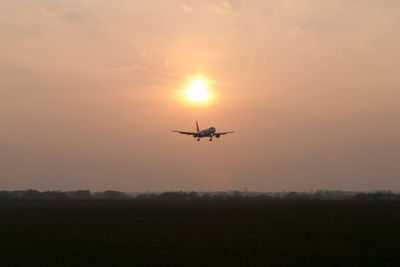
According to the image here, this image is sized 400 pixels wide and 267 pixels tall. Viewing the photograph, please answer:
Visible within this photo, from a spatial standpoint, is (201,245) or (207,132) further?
(207,132)

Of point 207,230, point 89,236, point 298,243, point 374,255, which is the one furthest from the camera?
point 207,230

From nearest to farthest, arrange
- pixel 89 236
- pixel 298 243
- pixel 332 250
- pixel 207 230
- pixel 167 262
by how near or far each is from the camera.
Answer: pixel 167 262, pixel 332 250, pixel 298 243, pixel 89 236, pixel 207 230

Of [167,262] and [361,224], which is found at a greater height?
[361,224]

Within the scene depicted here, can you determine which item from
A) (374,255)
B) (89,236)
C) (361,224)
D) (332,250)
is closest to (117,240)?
(89,236)

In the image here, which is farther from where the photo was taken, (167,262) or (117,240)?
(117,240)

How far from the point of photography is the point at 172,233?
67.7 metres

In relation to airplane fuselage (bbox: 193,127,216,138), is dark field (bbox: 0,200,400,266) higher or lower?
lower

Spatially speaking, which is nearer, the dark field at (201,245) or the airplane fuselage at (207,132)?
the dark field at (201,245)

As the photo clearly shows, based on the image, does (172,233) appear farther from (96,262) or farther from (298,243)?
(96,262)

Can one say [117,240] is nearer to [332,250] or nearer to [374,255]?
[332,250]

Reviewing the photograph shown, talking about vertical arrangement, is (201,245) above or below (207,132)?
below

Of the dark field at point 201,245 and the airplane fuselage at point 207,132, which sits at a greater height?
the airplane fuselage at point 207,132

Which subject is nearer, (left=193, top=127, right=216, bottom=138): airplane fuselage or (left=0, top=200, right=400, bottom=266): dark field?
(left=0, top=200, right=400, bottom=266): dark field

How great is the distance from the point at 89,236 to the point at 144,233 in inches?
308
